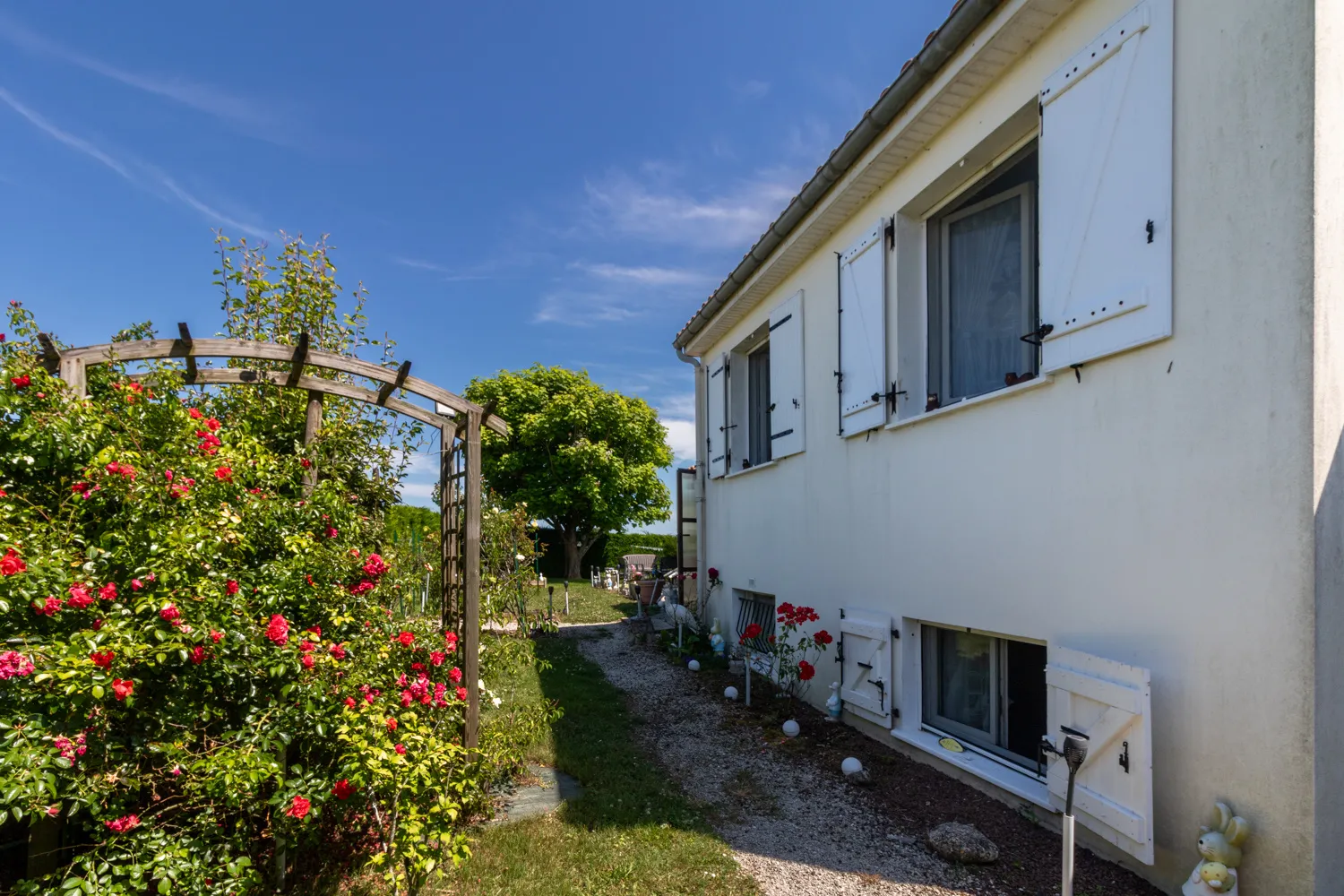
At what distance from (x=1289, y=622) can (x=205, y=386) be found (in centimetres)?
621

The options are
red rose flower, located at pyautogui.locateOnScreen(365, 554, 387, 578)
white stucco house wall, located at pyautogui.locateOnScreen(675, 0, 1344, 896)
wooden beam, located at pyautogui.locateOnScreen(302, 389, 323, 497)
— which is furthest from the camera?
wooden beam, located at pyautogui.locateOnScreen(302, 389, 323, 497)

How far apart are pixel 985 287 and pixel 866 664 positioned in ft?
9.55

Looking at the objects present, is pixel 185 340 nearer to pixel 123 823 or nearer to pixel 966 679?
pixel 123 823

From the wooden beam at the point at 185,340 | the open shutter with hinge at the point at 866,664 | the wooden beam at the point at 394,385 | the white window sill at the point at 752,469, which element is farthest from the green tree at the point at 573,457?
the wooden beam at the point at 185,340

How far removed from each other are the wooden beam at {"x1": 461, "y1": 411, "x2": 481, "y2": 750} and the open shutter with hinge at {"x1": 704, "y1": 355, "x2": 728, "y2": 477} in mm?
5005

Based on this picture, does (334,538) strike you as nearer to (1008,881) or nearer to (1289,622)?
(1008,881)

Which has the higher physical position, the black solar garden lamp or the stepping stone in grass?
the black solar garden lamp

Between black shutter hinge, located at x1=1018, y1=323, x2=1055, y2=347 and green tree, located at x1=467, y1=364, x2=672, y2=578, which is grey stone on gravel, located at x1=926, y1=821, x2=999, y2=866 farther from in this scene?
green tree, located at x1=467, y1=364, x2=672, y2=578

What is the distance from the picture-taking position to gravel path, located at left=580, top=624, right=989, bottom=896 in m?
3.10

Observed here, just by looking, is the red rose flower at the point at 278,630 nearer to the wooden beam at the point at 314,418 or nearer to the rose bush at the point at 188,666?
the rose bush at the point at 188,666

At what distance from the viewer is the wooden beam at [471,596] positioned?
3.96 meters

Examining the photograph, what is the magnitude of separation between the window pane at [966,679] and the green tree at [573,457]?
1960cm

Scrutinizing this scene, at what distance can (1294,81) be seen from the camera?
92.4 inches

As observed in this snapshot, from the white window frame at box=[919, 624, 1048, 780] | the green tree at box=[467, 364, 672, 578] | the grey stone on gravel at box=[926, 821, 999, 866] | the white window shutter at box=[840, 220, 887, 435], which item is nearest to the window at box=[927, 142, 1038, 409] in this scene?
the white window shutter at box=[840, 220, 887, 435]
